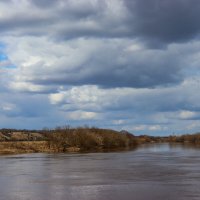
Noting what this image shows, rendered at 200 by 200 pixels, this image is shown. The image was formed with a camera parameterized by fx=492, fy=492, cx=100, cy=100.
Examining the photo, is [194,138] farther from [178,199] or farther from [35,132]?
[178,199]

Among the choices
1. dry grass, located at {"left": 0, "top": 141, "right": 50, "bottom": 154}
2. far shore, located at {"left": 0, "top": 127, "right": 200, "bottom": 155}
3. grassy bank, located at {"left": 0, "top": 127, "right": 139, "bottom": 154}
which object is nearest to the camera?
dry grass, located at {"left": 0, "top": 141, "right": 50, "bottom": 154}

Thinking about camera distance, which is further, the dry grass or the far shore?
the far shore

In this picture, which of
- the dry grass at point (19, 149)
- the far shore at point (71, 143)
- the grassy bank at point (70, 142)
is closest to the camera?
the dry grass at point (19, 149)

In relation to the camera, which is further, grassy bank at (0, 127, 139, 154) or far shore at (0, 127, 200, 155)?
grassy bank at (0, 127, 139, 154)

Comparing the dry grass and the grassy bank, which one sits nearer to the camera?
the dry grass

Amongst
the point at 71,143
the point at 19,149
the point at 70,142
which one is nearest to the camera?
the point at 19,149

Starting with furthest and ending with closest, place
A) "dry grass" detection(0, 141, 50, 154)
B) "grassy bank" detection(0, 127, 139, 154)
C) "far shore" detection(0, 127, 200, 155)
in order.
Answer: "grassy bank" detection(0, 127, 139, 154) < "far shore" detection(0, 127, 200, 155) < "dry grass" detection(0, 141, 50, 154)

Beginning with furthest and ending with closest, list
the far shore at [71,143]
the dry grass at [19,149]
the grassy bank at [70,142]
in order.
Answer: the grassy bank at [70,142]
the far shore at [71,143]
the dry grass at [19,149]

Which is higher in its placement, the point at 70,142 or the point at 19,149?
the point at 70,142

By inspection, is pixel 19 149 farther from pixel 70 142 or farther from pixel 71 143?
pixel 71 143

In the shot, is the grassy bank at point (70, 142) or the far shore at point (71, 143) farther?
the grassy bank at point (70, 142)

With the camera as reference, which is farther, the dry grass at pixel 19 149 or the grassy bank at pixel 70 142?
the grassy bank at pixel 70 142

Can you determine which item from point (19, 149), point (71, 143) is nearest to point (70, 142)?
point (71, 143)

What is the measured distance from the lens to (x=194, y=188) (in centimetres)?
2909
